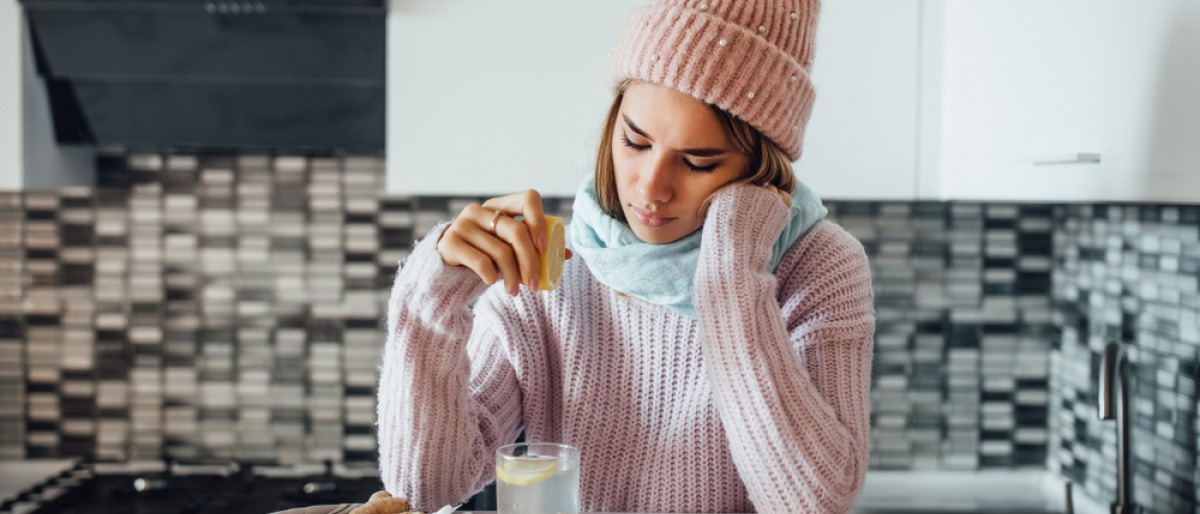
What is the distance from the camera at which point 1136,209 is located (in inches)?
67.8

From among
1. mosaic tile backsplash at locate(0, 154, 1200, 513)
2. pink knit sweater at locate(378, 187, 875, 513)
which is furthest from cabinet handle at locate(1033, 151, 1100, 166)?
mosaic tile backsplash at locate(0, 154, 1200, 513)

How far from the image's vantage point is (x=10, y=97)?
5.48 ft

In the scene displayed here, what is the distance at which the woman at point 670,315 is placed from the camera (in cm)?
102

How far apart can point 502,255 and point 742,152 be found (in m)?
0.33

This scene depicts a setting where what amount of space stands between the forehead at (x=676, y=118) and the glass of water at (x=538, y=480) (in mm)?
372

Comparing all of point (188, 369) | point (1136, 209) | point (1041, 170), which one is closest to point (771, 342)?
point (1041, 170)

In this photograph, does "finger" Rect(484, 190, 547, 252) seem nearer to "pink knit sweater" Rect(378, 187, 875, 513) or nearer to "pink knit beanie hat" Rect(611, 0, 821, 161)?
"pink knit sweater" Rect(378, 187, 875, 513)

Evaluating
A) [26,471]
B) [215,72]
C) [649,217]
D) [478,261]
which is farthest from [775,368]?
[26,471]

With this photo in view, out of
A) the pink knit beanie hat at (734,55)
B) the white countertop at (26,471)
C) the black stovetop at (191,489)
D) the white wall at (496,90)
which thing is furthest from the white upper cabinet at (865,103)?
the white countertop at (26,471)

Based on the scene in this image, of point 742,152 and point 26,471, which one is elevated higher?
point 742,152

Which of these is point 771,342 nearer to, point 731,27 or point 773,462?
point 773,462

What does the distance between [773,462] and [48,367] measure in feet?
5.87

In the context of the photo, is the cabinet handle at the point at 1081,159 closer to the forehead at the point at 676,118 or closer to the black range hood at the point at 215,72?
the forehead at the point at 676,118

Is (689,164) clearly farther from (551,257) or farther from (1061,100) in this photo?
(1061,100)
